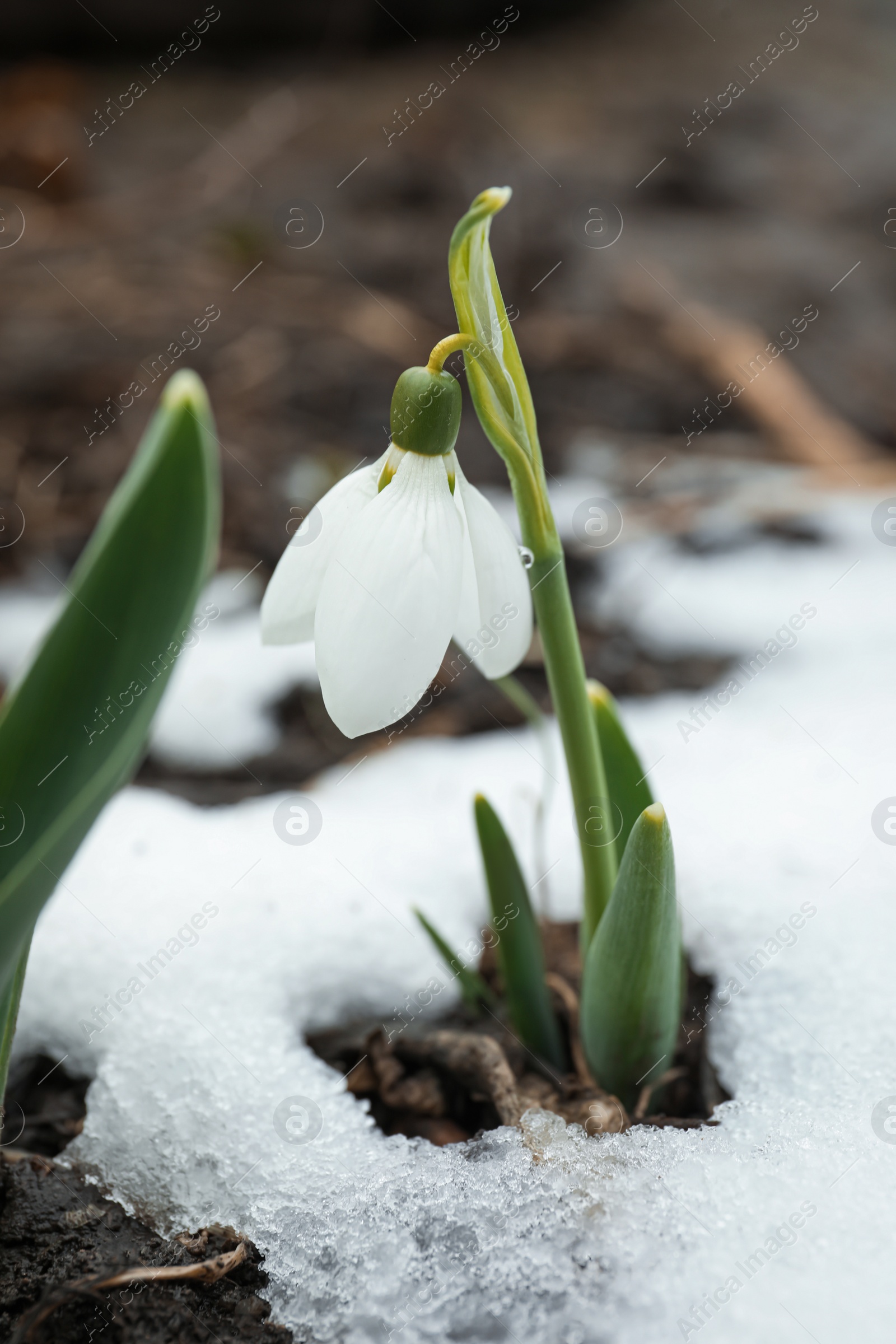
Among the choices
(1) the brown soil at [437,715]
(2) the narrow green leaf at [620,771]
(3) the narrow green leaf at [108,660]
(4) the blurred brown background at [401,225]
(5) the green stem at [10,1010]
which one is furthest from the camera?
(4) the blurred brown background at [401,225]

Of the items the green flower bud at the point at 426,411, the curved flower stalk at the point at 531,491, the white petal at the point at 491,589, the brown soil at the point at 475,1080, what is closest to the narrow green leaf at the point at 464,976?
the brown soil at the point at 475,1080

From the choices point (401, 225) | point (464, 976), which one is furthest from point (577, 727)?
point (401, 225)

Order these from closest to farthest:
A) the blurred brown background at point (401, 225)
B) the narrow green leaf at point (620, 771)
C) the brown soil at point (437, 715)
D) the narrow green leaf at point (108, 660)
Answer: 1. the narrow green leaf at point (108, 660)
2. the narrow green leaf at point (620, 771)
3. the brown soil at point (437, 715)
4. the blurred brown background at point (401, 225)

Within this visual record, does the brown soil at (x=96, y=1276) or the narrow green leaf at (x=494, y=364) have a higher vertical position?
the narrow green leaf at (x=494, y=364)

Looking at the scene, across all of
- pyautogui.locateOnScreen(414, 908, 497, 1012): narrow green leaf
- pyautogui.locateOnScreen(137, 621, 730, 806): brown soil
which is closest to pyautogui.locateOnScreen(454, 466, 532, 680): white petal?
pyautogui.locateOnScreen(414, 908, 497, 1012): narrow green leaf

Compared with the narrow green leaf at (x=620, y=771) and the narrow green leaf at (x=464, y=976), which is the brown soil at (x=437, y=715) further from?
the narrow green leaf at (x=620, y=771)

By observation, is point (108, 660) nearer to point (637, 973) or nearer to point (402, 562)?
point (402, 562)
